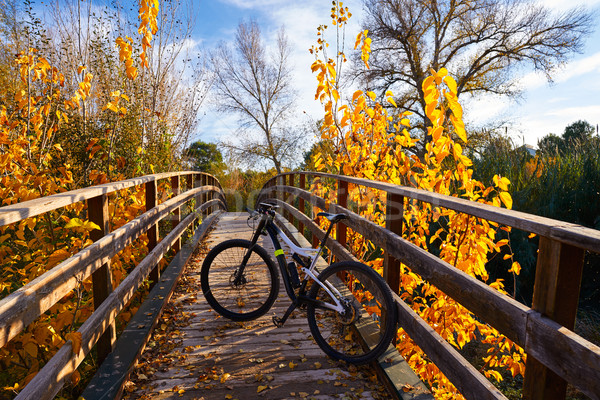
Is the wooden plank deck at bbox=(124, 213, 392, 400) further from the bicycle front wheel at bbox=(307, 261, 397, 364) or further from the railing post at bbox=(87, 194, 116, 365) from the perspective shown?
the railing post at bbox=(87, 194, 116, 365)

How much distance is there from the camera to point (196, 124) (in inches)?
362

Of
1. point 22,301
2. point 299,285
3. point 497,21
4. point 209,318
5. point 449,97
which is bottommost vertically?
point 209,318

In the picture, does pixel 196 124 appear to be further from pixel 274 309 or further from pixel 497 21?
pixel 497 21

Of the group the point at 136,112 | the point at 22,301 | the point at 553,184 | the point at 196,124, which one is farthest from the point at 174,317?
the point at 553,184

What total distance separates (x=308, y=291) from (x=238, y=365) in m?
0.90

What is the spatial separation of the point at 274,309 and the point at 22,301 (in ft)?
9.25

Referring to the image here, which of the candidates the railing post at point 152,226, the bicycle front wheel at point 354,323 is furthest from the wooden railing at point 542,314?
the railing post at point 152,226

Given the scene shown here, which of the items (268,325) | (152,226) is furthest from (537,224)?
(152,226)

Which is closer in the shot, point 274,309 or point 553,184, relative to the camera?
point 274,309

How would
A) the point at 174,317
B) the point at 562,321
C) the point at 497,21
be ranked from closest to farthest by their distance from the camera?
the point at 562,321 < the point at 174,317 < the point at 497,21

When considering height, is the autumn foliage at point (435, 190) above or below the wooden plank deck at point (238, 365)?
above

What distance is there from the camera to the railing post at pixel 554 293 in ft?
4.81

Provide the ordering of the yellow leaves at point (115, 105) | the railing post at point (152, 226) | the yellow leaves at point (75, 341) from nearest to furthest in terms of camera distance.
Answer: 1. the yellow leaves at point (75, 341)
2. the yellow leaves at point (115, 105)
3. the railing post at point (152, 226)

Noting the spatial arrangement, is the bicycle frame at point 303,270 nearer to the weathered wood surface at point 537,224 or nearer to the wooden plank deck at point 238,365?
the wooden plank deck at point 238,365
